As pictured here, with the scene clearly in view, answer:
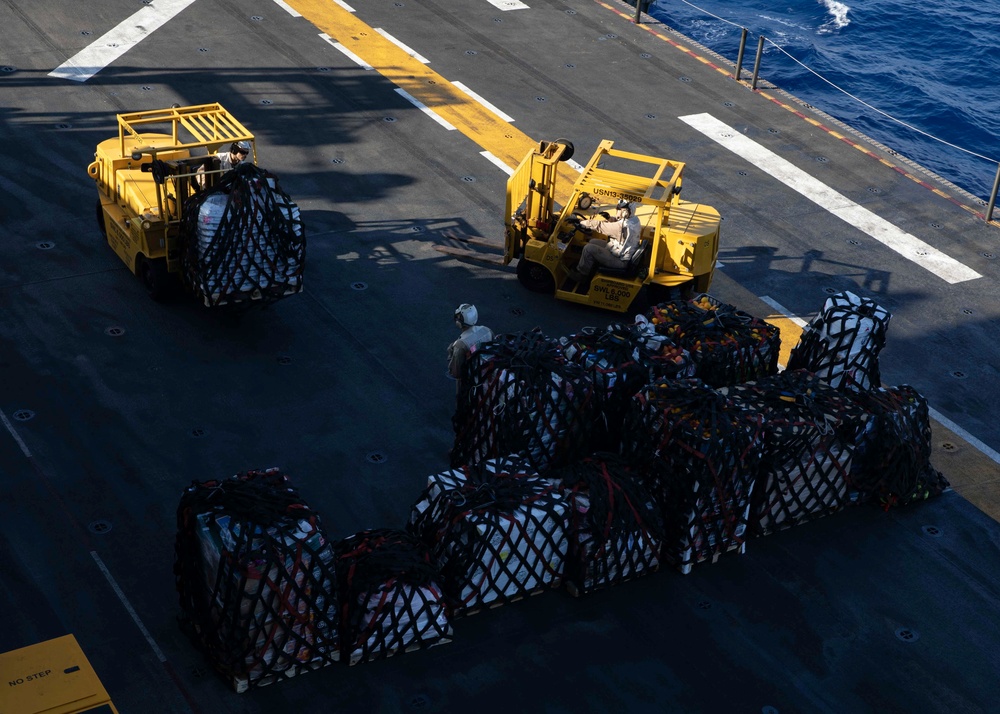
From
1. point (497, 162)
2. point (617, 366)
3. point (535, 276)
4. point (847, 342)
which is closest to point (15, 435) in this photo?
point (617, 366)

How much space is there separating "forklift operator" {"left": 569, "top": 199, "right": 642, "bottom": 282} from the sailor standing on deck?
15.1ft

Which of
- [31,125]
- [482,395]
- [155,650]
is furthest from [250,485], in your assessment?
[31,125]

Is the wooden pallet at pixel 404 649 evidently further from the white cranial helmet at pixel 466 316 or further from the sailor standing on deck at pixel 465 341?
the white cranial helmet at pixel 466 316

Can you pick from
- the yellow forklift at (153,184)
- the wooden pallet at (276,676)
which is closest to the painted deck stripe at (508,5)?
the yellow forklift at (153,184)

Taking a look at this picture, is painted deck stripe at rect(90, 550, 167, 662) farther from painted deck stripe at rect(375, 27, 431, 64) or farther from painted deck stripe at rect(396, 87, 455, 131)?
painted deck stripe at rect(375, 27, 431, 64)

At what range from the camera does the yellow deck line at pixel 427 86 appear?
84.6 ft

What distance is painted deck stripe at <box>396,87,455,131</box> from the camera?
26516mm

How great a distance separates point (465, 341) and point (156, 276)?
6.10 metres

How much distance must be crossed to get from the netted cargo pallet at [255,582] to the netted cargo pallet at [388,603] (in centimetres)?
27

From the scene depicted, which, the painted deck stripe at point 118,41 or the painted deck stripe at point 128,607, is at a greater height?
the painted deck stripe at point 118,41

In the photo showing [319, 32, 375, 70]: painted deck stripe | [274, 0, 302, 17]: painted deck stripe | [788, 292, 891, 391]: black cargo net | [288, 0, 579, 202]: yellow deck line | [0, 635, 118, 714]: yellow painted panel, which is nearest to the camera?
[0, 635, 118, 714]: yellow painted panel

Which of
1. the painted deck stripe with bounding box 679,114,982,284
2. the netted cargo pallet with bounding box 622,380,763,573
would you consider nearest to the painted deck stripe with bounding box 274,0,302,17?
the painted deck stripe with bounding box 679,114,982,284

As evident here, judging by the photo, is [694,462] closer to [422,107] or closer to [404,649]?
[404,649]

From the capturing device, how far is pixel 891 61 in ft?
154
